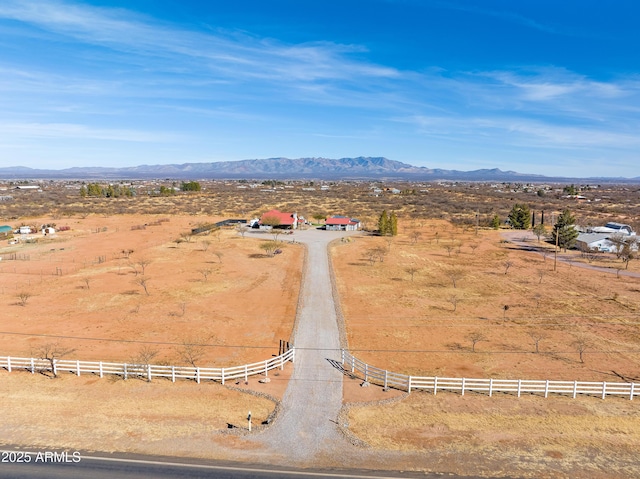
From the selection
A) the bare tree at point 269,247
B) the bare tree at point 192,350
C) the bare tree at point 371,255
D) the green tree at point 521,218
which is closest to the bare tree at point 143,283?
the bare tree at point 192,350

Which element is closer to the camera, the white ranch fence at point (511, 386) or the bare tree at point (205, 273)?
the white ranch fence at point (511, 386)

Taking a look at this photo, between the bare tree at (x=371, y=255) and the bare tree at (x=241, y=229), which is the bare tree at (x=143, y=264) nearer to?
the bare tree at (x=241, y=229)

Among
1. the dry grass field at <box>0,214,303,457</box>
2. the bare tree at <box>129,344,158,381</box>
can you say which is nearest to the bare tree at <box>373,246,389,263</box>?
the dry grass field at <box>0,214,303,457</box>

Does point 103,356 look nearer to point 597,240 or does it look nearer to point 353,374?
point 353,374

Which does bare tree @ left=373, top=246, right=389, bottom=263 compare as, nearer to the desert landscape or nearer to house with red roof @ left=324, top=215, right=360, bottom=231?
the desert landscape

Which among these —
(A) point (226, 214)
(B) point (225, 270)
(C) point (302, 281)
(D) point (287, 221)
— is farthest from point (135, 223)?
(C) point (302, 281)

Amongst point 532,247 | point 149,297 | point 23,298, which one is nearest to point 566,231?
point 532,247

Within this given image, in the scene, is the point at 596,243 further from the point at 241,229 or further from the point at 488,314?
the point at 241,229
